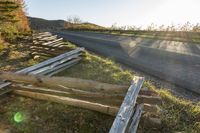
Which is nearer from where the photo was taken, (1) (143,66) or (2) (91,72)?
(2) (91,72)

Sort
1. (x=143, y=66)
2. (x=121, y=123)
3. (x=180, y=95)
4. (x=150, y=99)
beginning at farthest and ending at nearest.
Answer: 1. (x=143, y=66)
2. (x=180, y=95)
3. (x=150, y=99)
4. (x=121, y=123)

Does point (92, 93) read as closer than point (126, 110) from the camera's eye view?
No

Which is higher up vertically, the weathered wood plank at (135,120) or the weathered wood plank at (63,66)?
the weathered wood plank at (135,120)

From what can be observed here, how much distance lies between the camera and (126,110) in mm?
3652

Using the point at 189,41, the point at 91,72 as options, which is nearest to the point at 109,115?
the point at 91,72

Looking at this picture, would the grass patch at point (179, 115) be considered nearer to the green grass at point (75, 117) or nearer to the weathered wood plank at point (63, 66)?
the green grass at point (75, 117)

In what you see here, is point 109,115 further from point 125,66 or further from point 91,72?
point 125,66

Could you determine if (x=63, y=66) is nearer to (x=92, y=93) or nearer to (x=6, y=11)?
(x=92, y=93)

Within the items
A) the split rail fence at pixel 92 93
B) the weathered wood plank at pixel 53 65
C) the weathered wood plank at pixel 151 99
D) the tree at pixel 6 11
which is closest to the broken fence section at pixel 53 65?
the weathered wood plank at pixel 53 65

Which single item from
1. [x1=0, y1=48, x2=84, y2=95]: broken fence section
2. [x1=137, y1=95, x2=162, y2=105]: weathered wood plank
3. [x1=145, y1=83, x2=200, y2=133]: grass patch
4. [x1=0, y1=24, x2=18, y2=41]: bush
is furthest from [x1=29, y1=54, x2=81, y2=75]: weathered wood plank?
[x1=0, y1=24, x2=18, y2=41]: bush

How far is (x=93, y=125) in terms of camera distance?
181 inches

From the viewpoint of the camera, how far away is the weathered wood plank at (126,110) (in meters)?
3.16

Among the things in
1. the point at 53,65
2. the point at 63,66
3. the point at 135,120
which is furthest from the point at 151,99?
the point at 63,66

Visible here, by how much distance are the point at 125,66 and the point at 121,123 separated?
685 cm
